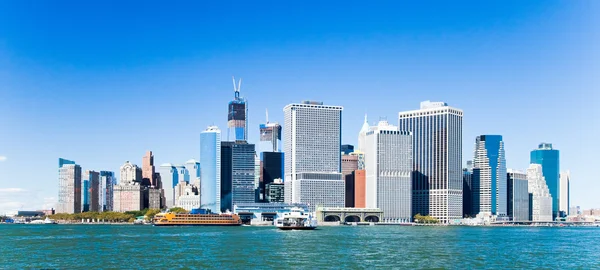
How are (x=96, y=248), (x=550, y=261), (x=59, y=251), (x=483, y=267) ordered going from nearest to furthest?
1. (x=483, y=267)
2. (x=550, y=261)
3. (x=59, y=251)
4. (x=96, y=248)

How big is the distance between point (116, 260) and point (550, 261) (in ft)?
184

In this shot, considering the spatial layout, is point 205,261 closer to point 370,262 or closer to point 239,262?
point 239,262

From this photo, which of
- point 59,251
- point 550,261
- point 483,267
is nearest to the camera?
point 483,267

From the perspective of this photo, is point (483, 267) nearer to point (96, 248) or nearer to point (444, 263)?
point (444, 263)

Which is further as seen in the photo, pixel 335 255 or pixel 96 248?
pixel 96 248

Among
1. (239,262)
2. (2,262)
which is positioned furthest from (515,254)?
(2,262)

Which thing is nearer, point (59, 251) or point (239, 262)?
point (239, 262)

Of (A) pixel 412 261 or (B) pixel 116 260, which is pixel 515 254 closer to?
(A) pixel 412 261

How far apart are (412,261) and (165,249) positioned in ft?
131

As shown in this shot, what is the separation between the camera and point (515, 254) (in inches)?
4545

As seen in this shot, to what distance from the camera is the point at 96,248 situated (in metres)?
120

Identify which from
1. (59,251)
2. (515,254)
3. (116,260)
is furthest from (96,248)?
(515,254)

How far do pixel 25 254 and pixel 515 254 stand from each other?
229 feet

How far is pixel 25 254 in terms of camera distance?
346ft
